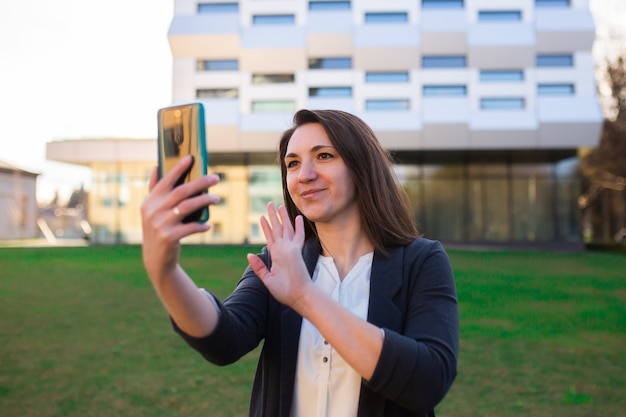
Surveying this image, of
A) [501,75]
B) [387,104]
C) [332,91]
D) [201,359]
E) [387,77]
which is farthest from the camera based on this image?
[332,91]

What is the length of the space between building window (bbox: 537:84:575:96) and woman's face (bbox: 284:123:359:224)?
30778mm

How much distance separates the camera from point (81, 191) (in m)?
111

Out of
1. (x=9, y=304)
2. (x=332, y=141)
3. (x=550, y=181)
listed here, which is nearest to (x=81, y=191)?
(x=550, y=181)

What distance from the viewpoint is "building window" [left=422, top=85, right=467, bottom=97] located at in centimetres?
2969

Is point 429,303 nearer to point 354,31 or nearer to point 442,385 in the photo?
point 442,385

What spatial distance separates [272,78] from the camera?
30.4 m

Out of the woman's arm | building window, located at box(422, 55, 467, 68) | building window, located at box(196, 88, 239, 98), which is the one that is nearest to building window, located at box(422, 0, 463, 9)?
building window, located at box(422, 55, 467, 68)

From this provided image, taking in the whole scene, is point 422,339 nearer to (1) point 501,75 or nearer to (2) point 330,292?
(2) point 330,292

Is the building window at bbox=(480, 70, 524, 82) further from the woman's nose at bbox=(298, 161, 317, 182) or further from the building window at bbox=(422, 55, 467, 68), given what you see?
the woman's nose at bbox=(298, 161, 317, 182)

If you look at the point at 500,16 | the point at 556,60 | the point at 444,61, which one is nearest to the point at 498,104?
the point at 444,61

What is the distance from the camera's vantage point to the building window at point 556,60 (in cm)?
2961

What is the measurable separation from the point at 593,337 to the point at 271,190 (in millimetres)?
26470

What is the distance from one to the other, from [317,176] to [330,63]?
97.3ft

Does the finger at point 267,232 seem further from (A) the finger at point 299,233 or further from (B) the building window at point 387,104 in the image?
(B) the building window at point 387,104
